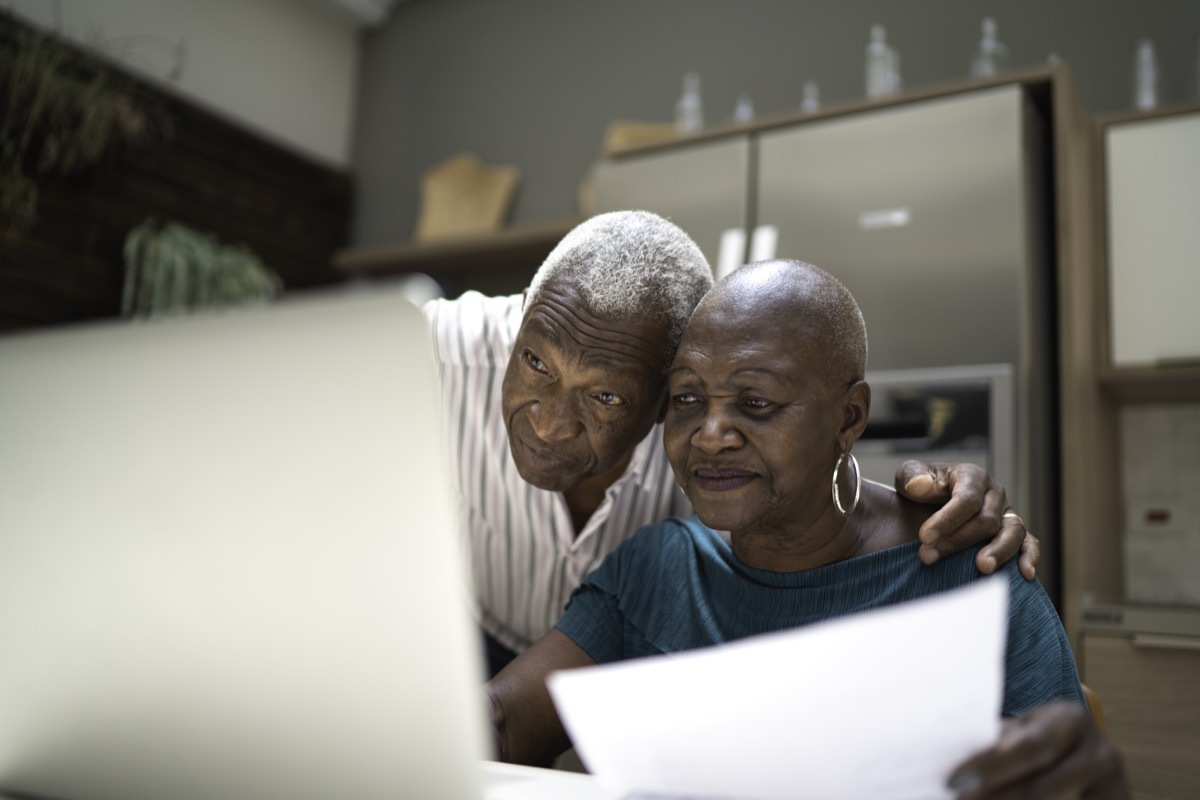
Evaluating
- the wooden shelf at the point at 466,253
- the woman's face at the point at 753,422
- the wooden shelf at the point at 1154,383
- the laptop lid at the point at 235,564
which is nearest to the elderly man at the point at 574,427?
the woman's face at the point at 753,422

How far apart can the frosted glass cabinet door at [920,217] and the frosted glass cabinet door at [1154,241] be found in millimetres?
269

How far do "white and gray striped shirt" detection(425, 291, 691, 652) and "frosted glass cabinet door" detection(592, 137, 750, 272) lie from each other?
1347 mm

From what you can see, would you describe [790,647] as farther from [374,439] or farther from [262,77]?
[262,77]

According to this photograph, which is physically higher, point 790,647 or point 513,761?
point 790,647

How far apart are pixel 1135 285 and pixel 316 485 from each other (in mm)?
2453

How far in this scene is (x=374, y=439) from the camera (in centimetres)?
49

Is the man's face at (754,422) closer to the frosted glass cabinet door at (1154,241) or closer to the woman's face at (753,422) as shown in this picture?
the woman's face at (753,422)

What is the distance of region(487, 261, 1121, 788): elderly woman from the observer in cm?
97

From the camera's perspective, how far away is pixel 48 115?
321 cm

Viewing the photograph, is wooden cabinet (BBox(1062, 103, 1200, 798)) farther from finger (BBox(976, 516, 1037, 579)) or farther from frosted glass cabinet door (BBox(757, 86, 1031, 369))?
finger (BBox(976, 516, 1037, 579))

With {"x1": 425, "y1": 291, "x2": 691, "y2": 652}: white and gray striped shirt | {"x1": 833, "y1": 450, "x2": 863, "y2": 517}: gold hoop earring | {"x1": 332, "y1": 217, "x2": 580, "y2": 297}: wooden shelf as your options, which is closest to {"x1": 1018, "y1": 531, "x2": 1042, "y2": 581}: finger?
{"x1": 833, "y1": 450, "x2": 863, "y2": 517}: gold hoop earring

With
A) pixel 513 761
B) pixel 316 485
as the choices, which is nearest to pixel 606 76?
pixel 513 761

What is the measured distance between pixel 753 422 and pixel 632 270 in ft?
0.98

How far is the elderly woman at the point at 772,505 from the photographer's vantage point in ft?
3.19
